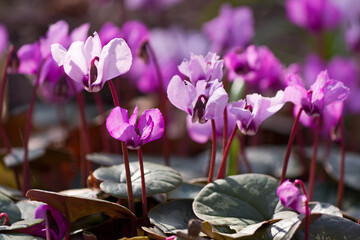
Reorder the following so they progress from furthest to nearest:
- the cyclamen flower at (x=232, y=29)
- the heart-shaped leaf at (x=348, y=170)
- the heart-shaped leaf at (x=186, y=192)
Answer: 1. the cyclamen flower at (x=232, y=29)
2. the heart-shaped leaf at (x=348, y=170)
3. the heart-shaped leaf at (x=186, y=192)

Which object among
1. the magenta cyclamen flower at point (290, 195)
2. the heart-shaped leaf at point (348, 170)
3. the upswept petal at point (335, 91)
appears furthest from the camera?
the heart-shaped leaf at point (348, 170)

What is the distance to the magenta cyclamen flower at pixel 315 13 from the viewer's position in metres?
2.01

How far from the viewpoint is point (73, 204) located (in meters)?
0.85

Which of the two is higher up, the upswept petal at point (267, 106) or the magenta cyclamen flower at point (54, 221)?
the upswept petal at point (267, 106)

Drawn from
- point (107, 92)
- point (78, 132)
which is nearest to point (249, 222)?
point (78, 132)

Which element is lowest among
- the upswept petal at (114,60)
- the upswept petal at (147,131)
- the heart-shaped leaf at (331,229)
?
the heart-shaped leaf at (331,229)

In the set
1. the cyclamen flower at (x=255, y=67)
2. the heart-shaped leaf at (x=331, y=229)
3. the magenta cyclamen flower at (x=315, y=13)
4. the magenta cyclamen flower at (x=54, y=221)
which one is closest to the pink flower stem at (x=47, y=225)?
the magenta cyclamen flower at (x=54, y=221)

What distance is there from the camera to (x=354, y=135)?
2.06 m

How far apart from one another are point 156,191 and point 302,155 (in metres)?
0.83

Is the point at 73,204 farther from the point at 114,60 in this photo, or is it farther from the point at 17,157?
the point at 17,157

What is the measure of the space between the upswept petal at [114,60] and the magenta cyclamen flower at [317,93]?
0.25 m

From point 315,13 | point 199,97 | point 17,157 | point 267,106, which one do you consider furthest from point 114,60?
point 315,13

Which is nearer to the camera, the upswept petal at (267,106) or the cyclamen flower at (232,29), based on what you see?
the upswept petal at (267,106)

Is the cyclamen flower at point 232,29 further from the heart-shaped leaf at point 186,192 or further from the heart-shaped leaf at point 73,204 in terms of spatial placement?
the heart-shaped leaf at point 73,204
